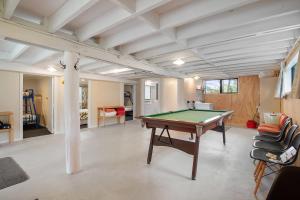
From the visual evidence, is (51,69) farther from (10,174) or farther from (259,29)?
(259,29)

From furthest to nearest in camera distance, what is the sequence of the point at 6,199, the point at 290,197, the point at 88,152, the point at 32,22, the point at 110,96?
the point at 110,96 < the point at 88,152 < the point at 32,22 < the point at 6,199 < the point at 290,197

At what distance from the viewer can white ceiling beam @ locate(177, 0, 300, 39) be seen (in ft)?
5.74

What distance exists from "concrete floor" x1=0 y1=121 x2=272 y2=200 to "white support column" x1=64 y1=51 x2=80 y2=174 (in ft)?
0.82

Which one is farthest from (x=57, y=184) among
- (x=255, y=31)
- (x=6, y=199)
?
(x=255, y=31)

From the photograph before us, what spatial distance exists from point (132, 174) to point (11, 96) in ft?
14.7

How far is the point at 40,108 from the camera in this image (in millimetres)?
6820

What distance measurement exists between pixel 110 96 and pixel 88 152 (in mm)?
4065

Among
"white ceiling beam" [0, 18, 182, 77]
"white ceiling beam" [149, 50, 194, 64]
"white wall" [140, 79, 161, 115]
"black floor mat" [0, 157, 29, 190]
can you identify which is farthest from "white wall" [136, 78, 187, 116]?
"black floor mat" [0, 157, 29, 190]

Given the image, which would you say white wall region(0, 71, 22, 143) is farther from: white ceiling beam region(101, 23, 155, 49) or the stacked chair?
the stacked chair

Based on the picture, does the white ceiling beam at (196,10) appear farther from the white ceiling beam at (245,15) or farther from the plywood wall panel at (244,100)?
the plywood wall panel at (244,100)

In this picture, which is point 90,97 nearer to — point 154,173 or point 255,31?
point 154,173

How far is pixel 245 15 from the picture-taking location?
1943mm

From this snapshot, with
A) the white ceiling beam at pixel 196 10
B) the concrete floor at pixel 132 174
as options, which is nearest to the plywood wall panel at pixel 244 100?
the concrete floor at pixel 132 174

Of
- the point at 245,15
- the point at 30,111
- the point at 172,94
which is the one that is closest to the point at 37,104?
the point at 30,111
